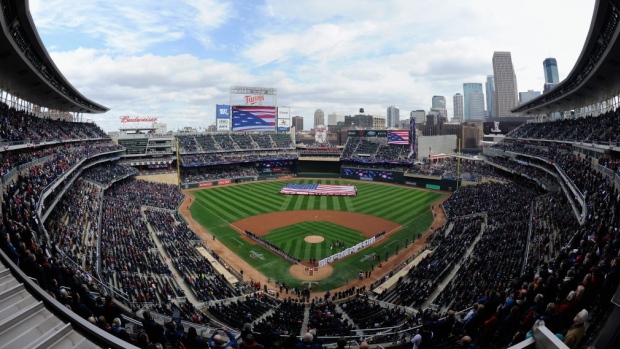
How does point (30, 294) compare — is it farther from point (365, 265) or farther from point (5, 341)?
point (365, 265)

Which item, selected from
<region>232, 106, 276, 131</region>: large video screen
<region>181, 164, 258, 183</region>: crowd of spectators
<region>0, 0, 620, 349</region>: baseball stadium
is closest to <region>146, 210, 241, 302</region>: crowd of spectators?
<region>0, 0, 620, 349</region>: baseball stadium

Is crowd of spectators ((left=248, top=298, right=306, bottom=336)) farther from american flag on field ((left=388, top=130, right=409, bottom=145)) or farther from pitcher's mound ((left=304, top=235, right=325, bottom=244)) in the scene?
american flag on field ((left=388, top=130, right=409, bottom=145))

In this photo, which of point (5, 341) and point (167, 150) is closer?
point (5, 341)

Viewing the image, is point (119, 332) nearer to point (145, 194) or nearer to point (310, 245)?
point (310, 245)

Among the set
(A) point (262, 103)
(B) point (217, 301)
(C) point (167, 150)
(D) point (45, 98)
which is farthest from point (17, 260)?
(A) point (262, 103)

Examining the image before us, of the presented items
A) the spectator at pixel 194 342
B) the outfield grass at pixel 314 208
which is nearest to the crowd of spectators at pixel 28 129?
the outfield grass at pixel 314 208

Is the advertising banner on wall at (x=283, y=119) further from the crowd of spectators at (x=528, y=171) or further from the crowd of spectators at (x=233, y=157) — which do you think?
the crowd of spectators at (x=528, y=171)
